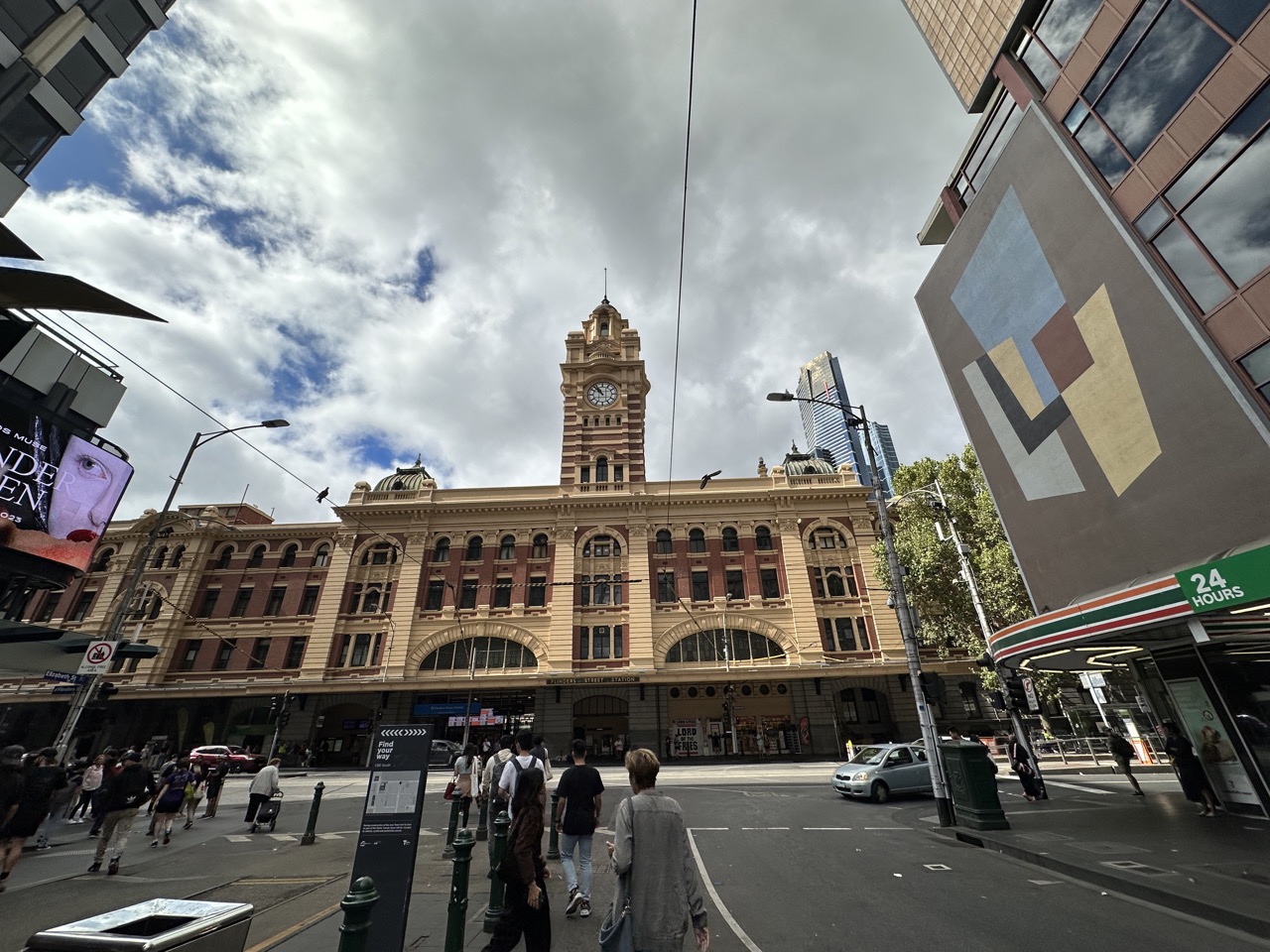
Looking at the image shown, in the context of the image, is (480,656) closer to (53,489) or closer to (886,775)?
(53,489)

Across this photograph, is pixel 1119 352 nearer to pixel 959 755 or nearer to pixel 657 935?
pixel 959 755

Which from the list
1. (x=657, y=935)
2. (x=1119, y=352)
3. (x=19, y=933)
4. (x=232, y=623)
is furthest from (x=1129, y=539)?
(x=232, y=623)

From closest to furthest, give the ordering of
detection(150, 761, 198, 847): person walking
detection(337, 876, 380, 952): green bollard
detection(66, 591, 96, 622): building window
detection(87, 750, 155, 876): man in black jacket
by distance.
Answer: detection(337, 876, 380, 952): green bollard < detection(87, 750, 155, 876): man in black jacket < detection(150, 761, 198, 847): person walking < detection(66, 591, 96, 622): building window

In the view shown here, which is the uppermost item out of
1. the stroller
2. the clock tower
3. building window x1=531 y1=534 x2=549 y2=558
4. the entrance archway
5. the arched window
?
the clock tower

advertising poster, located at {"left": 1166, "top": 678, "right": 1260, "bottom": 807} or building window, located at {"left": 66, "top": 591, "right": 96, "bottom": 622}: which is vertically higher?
building window, located at {"left": 66, "top": 591, "right": 96, "bottom": 622}

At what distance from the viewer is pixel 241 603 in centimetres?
3416

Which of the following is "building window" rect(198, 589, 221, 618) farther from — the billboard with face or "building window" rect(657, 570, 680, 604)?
the billboard with face

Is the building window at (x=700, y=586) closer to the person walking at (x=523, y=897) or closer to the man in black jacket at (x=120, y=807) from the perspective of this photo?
the man in black jacket at (x=120, y=807)

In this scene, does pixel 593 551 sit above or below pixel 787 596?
above

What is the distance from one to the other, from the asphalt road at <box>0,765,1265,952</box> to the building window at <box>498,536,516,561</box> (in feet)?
69.1

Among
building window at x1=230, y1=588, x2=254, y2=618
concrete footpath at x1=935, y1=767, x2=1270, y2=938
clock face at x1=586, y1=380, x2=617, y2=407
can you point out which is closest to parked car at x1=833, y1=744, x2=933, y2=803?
concrete footpath at x1=935, y1=767, x2=1270, y2=938

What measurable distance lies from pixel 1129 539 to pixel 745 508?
71.2 feet

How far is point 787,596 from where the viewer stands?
32031mm

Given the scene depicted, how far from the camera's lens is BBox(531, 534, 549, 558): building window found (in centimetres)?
3416
